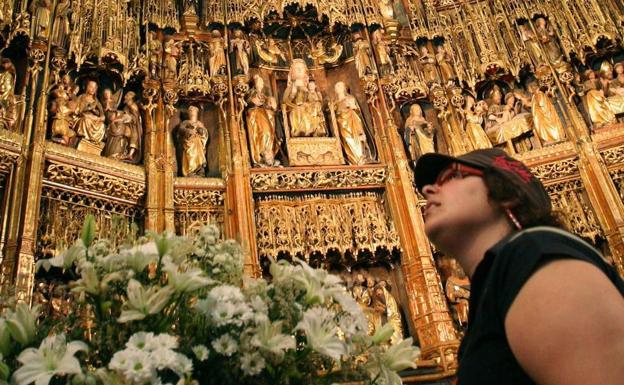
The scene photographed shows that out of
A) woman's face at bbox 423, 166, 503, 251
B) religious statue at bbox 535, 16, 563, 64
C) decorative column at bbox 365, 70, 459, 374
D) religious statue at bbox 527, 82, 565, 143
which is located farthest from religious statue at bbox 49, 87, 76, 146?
religious statue at bbox 535, 16, 563, 64

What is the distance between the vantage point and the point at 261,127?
8.36 m

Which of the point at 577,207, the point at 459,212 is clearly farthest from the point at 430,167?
the point at 577,207

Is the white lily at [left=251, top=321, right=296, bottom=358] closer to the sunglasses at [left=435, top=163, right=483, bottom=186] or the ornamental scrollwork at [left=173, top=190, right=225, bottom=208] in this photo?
the sunglasses at [left=435, top=163, right=483, bottom=186]

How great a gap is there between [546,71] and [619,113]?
131 centimetres

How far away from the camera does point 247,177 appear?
764cm

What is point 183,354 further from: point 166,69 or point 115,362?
point 166,69

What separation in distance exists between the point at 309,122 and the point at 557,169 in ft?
12.9

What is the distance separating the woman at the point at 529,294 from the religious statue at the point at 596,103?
767 centimetres

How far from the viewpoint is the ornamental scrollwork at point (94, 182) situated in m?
6.55

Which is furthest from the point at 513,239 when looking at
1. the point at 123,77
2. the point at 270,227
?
the point at 123,77

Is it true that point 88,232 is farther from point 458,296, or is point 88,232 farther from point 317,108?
point 317,108

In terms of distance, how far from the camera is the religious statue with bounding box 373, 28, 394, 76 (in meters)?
Answer: 9.30

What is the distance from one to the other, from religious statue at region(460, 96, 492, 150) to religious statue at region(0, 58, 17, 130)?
6.68 metres

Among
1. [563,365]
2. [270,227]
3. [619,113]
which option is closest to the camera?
[563,365]
